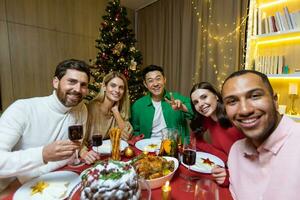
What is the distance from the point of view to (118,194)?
29.0 inches

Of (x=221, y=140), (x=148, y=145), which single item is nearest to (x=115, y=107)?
(x=148, y=145)

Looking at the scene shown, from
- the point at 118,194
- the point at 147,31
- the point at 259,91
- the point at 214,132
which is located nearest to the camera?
the point at 118,194

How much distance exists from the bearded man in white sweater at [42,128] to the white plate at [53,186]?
0.08 m

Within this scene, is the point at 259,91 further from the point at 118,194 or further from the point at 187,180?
the point at 118,194

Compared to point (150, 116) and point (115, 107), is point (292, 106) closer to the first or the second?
point (150, 116)

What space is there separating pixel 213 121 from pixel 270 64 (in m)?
1.67

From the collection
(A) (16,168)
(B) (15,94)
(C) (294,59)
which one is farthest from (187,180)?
(B) (15,94)

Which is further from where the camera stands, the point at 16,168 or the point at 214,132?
the point at 214,132

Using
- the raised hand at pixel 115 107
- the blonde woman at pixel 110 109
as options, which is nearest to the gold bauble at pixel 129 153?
the blonde woman at pixel 110 109

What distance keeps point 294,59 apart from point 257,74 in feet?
7.89

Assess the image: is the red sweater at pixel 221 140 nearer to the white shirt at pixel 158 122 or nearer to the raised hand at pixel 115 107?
the white shirt at pixel 158 122

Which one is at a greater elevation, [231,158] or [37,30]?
[37,30]

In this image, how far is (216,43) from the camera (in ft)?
11.7

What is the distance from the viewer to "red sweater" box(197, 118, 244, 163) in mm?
1581
